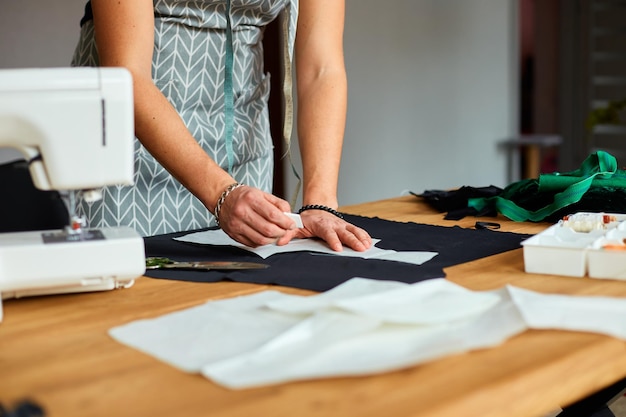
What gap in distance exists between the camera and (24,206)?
2717mm

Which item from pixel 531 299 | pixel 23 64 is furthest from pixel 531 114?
pixel 531 299

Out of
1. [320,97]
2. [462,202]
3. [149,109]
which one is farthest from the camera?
[320,97]

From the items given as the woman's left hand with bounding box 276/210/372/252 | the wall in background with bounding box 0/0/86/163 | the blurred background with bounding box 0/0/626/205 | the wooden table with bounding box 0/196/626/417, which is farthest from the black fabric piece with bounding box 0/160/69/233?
the blurred background with bounding box 0/0/626/205

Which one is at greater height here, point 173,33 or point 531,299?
point 173,33

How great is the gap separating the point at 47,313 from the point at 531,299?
0.63 m

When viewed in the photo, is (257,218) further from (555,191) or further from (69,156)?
(555,191)

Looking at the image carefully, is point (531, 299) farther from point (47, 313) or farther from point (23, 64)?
point (23, 64)

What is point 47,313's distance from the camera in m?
1.12

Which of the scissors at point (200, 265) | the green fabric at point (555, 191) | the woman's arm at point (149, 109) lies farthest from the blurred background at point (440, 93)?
the scissors at point (200, 265)

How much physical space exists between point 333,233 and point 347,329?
0.62m

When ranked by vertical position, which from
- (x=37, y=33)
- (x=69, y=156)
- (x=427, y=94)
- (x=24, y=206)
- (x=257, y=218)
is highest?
(x=37, y=33)

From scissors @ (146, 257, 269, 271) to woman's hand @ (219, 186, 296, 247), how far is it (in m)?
0.11

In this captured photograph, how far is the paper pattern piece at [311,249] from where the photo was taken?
4.63ft

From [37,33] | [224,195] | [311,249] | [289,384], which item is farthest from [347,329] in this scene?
[37,33]
